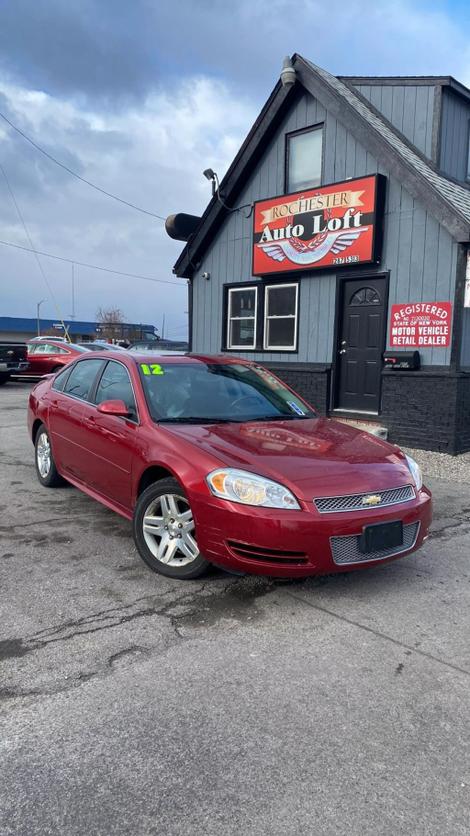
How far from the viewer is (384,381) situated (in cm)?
979

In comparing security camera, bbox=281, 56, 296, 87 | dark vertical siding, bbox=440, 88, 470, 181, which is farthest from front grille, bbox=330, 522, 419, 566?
security camera, bbox=281, 56, 296, 87

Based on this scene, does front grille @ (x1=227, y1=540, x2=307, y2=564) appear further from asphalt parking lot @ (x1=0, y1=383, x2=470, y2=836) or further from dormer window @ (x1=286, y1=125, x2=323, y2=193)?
dormer window @ (x1=286, y1=125, x2=323, y2=193)

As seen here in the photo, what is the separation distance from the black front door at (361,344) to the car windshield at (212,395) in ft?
17.1

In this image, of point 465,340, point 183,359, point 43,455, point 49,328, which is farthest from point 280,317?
point 49,328

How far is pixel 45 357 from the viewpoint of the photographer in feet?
63.8

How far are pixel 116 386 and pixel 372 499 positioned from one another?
7.80 ft

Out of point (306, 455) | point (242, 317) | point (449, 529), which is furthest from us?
point (242, 317)

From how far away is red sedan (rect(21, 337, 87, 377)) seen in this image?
19000 millimetres

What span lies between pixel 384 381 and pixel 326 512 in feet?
21.9

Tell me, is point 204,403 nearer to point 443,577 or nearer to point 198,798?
point 443,577

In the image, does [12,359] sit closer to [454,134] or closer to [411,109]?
[411,109]

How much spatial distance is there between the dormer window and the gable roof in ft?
1.84

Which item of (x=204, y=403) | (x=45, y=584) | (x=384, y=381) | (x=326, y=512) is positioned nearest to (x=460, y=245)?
(x=384, y=381)

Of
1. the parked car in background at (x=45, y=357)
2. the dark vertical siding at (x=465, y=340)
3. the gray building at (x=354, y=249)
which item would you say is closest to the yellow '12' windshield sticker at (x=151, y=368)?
the gray building at (x=354, y=249)
